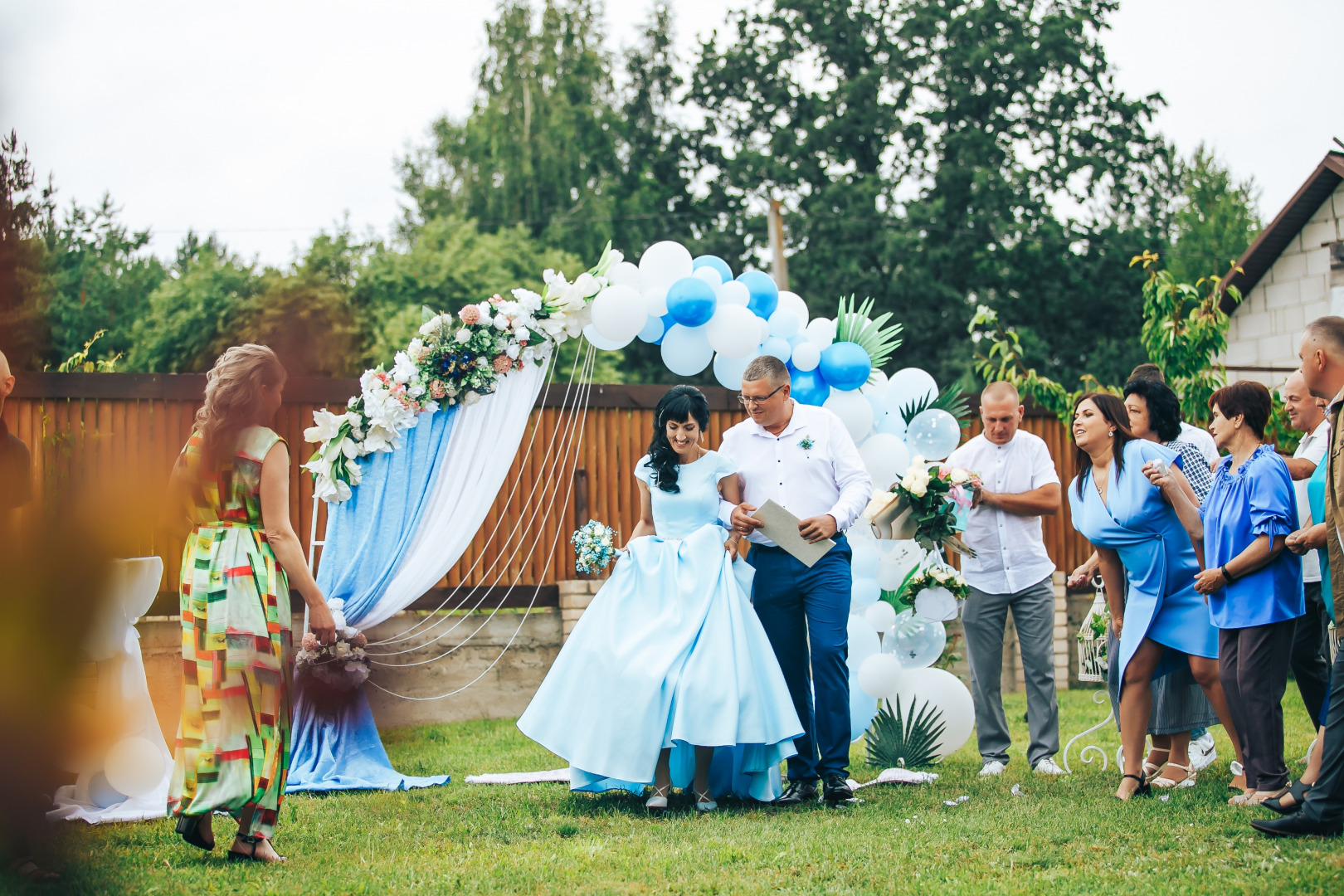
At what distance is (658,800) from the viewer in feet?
15.1

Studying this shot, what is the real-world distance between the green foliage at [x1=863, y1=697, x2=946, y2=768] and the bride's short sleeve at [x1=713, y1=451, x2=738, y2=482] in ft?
5.04

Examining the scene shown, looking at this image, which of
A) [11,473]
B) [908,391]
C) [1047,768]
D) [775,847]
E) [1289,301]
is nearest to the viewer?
[11,473]

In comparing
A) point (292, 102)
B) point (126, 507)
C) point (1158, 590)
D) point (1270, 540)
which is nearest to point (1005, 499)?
point (1158, 590)

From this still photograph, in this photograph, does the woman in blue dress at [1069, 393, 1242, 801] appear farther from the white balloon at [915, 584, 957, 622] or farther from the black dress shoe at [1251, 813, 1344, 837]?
the white balloon at [915, 584, 957, 622]

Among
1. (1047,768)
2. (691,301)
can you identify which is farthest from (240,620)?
(1047,768)

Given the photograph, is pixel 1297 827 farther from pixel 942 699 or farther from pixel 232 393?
pixel 232 393

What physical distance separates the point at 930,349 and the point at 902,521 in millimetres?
15855

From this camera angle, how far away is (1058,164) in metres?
20.5

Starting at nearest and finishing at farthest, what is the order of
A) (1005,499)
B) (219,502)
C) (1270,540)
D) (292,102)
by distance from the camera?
(292,102)
(219,502)
(1270,540)
(1005,499)

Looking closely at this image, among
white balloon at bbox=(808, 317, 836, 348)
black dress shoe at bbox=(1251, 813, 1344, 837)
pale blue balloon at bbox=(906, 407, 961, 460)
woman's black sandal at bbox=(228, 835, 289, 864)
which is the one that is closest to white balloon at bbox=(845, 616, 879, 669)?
pale blue balloon at bbox=(906, 407, 961, 460)

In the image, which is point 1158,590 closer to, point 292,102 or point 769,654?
point 769,654

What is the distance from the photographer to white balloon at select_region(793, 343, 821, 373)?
5.89 metres

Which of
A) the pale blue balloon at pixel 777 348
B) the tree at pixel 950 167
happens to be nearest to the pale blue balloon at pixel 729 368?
the pale blue balloon at pixel 777 348

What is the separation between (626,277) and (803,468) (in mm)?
1516
